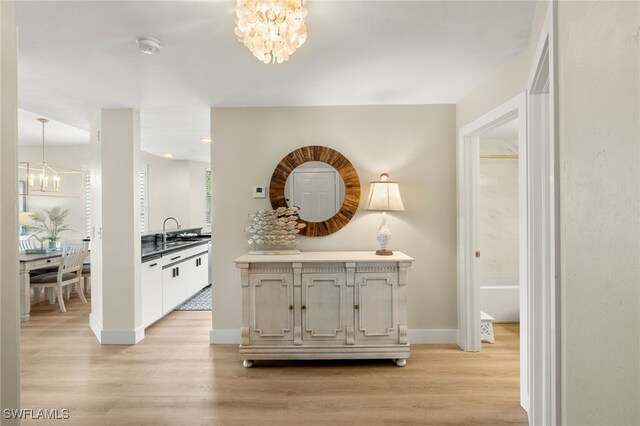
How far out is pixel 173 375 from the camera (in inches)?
114

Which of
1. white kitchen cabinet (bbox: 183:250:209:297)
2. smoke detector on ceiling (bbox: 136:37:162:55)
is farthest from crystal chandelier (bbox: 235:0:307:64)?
white kitchen cabinet (bbox: 183:250:209:297)

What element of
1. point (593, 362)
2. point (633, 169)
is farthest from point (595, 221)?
point (593, 362)

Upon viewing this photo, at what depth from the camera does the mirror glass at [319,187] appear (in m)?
3.60

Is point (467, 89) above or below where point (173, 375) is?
above

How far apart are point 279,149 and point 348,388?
2.25 m

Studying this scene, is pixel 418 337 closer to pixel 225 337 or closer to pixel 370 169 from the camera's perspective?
pixel 370 169

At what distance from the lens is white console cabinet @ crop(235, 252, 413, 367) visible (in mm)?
3037

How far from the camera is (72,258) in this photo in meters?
5.01

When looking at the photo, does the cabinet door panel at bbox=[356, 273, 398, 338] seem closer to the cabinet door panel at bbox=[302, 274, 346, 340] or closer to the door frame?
the cabinet door panel at bbox=[302, 274, 346, 340]

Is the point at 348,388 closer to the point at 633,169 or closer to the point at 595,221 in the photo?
the point at 595,221

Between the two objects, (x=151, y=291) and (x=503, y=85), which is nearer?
(x=503, y=85)

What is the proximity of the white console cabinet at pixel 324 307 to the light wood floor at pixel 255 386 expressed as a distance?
A: 17 cm

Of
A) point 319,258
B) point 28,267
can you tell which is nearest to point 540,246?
point 319,258

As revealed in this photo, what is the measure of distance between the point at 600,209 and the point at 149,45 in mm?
2429
